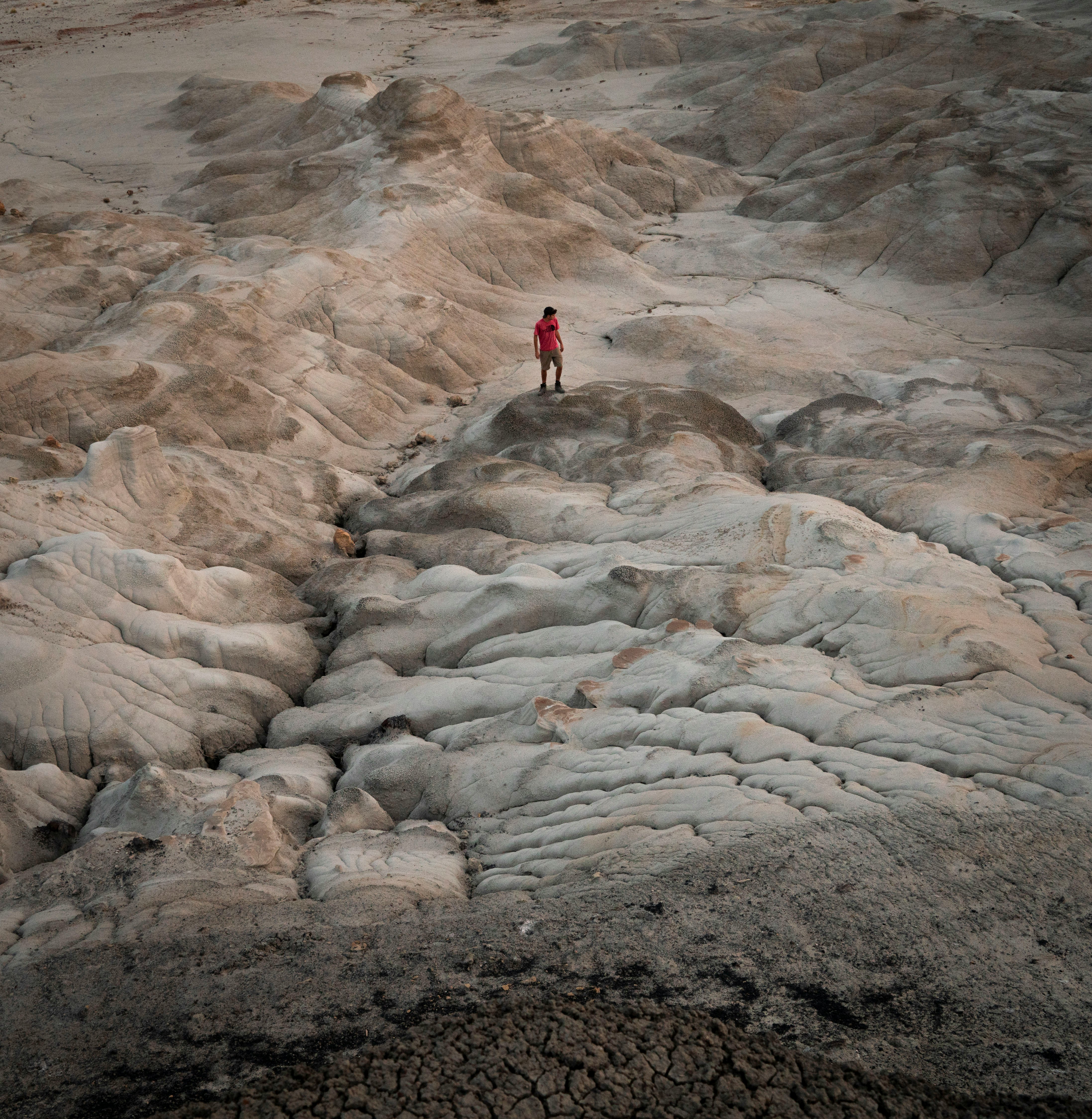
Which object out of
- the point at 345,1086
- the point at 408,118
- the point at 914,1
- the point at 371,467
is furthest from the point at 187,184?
the point at 345,1086

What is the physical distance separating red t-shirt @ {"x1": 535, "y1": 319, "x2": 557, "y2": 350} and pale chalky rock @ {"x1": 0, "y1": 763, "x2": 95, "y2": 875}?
9.37 m

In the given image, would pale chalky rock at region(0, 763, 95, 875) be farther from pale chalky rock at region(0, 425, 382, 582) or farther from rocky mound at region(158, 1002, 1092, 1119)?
rocky mound at region(158, 1002, 1092, 1119)

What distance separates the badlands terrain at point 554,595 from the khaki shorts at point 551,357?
81cm

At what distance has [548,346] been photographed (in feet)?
50.2

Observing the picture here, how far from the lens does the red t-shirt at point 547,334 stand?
49.6ft

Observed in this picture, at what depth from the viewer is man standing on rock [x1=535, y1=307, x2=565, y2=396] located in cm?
1513

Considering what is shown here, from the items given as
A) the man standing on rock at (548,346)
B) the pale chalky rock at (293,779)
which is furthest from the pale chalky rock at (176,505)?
the man standing on rock at (548,346)

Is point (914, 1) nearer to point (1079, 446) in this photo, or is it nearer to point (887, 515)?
point (1079, 446)

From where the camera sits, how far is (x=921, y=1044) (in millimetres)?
4645

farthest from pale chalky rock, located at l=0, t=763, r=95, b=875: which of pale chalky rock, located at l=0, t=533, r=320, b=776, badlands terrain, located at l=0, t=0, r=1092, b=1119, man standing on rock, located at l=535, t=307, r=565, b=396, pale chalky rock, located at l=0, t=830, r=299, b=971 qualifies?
man standing on rock, located at l=535, t=307, r=565, b=396

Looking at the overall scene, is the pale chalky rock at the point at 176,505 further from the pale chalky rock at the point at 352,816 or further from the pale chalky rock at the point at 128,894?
the pale chalky rock at the point at 128,894

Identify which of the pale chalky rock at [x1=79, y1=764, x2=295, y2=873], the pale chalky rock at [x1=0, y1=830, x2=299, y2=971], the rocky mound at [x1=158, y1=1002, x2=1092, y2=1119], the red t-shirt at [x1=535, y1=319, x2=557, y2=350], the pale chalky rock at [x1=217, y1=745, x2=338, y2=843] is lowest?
the pale chalky rock at [x1=217, y1=745, x2=338, y2=843]

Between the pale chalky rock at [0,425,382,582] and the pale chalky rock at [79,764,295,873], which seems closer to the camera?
the pale chalky rock at [79,764,295,873]

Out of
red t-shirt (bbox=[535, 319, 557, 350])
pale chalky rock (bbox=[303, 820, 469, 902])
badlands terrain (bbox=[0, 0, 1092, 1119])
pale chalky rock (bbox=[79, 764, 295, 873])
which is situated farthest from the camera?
red t-shirt (bbox=[535, 319, 557, 350])
